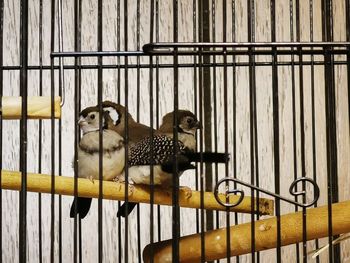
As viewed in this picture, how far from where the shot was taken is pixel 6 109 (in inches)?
43.0

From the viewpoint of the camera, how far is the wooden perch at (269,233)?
122 cm

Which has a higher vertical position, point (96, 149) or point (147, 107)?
point (147, 107)

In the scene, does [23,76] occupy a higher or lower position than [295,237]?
higher

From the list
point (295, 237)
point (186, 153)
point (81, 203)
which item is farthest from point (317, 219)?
point (81, 203)

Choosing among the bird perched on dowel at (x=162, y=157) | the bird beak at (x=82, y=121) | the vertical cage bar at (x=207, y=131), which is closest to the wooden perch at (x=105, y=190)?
the bird perched on dowel at (x=162, y=157)

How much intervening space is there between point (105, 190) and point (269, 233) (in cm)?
37

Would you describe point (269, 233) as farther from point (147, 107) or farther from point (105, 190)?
point (147, 107)

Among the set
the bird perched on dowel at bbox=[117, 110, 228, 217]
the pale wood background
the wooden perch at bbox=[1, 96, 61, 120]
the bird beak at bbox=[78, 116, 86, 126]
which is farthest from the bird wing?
the pale wood background

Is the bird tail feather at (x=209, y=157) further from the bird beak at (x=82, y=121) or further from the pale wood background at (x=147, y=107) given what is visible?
the pale wood background at (x=147, y=107)

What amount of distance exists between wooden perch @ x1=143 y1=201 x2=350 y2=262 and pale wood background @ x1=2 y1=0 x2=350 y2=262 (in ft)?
1.84

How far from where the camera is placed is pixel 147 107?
1865 mm

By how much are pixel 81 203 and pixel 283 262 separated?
72 centimetres

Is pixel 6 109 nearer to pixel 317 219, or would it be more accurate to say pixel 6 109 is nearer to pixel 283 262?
pixel 317 219

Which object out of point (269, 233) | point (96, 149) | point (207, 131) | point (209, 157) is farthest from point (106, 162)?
point (207, 131)
